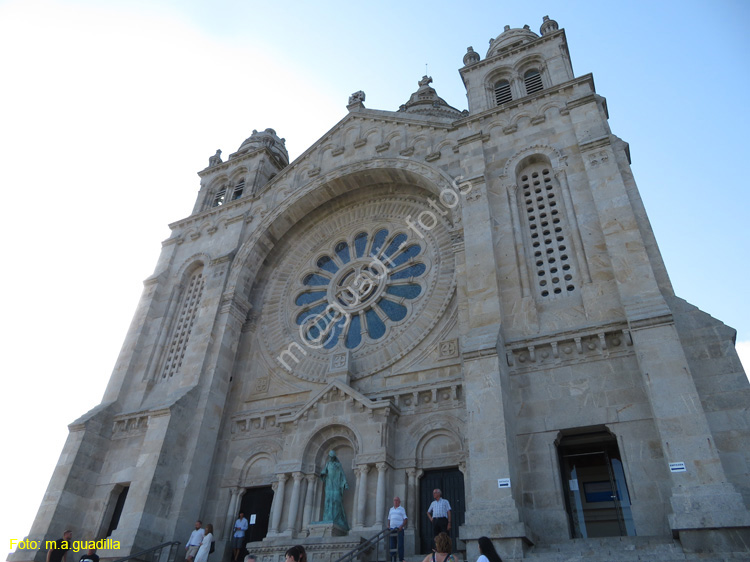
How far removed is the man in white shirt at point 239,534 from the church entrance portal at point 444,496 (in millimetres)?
4543

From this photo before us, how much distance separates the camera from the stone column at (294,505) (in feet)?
43.4

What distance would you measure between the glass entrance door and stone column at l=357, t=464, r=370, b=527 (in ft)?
14.8

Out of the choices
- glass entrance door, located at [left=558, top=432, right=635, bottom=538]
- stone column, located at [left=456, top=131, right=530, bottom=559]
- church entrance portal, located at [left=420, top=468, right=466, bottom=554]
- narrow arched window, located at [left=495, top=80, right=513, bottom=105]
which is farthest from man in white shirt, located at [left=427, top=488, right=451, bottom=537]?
narrow arched window, located at [left=495, top=80, right=513, bottom=105]

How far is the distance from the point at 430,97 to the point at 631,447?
81.7ft

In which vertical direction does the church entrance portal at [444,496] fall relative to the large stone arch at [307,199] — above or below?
below

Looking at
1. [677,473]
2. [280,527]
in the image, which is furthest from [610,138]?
[280,527]

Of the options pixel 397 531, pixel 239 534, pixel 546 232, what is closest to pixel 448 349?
pixel 546 232

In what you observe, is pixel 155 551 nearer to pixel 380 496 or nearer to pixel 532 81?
pixel 380 496

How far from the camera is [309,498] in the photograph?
13633 millimetres

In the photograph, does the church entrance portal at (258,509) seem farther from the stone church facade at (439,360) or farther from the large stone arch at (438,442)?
the large stone arch at (438,442)

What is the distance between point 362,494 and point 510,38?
1761 centimetres

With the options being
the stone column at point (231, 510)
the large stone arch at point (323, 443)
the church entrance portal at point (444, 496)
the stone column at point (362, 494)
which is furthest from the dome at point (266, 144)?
the church entrance portal at point (444, 496)

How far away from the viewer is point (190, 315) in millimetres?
19828

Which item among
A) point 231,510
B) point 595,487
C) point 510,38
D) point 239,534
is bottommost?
point 239,534
